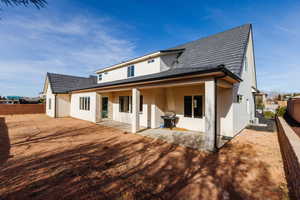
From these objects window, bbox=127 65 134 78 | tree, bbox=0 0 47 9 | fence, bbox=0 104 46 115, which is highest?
window, bbox=127 65 134 78

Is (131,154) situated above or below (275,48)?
below

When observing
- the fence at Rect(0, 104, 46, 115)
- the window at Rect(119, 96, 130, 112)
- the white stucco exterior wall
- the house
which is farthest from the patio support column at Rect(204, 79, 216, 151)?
the fence at Rect(0, 104, 46, 115)

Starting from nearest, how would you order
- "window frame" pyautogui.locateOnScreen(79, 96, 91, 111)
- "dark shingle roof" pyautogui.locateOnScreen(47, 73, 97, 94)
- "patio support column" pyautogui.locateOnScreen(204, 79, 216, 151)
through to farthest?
"patio support column" pyautogui.locateOnScreen(204, 79, 216, 151) → "window frame" pyautogui.locateOnScreen(79, 96, 91, 111) → "dark shingle roof" pyautogui.locateOnScreen(47, 73, 97, 94)

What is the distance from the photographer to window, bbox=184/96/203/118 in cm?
770

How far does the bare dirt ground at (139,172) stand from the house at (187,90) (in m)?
1.39

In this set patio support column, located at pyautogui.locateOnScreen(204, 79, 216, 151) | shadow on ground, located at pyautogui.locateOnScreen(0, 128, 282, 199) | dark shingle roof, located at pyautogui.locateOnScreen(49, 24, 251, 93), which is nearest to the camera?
shadow on ground, located at pyautogui.locateOnScreen(0, 128, 282, 199)

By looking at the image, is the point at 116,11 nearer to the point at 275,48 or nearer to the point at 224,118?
the point at 224,118

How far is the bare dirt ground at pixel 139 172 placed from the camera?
2699mm

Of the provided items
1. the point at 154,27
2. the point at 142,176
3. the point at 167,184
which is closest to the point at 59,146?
the point at 142,176

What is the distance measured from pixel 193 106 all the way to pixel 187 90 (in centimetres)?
109

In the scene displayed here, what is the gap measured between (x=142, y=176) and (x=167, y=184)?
0.71 m

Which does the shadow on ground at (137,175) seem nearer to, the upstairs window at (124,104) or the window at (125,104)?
the window at (125,104)

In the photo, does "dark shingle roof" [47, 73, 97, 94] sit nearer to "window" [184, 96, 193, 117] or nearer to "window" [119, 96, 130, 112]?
"window" [119, 96, 130, 112]

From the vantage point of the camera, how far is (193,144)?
224 inches
